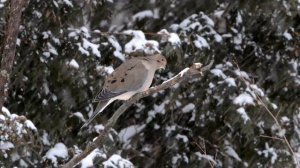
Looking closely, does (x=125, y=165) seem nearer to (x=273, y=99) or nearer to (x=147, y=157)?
(x=147, y=157)

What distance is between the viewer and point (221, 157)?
6.45 meters

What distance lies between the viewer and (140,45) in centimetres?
528

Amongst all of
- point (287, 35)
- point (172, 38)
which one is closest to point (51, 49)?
point (172, 38)

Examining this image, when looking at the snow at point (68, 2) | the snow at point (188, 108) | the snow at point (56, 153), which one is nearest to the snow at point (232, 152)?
the snow at point (188, 108)

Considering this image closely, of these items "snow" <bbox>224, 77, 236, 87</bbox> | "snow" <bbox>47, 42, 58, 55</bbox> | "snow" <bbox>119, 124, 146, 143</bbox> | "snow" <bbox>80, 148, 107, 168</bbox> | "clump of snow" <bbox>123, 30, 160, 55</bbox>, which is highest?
"snow" <bbox>47, 42, 58, 55</bbox>

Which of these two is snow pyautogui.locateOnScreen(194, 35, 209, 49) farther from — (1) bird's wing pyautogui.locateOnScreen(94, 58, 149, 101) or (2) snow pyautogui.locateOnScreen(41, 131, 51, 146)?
(1) bird's wing pyautogui.locateOnScreen(94, 58, 149, 101)

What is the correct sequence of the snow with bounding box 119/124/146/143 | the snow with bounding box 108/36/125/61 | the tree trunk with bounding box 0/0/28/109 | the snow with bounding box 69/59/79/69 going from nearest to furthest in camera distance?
the tree trunk with bounding box 0/0/28/109 < the snow with bounding box 69/59/79/69 < the snow with bounding box 108/36/125/61 < the snow with bounding box 119/124/146/143

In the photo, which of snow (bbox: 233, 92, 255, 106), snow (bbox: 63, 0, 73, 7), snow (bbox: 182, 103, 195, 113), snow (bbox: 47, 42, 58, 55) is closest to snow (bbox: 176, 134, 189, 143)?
snow (bbox: 182, 103, 195, 113)

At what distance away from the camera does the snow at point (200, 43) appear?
5797mm

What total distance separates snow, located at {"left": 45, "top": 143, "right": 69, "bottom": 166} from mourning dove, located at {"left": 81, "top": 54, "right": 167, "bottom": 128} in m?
1.55

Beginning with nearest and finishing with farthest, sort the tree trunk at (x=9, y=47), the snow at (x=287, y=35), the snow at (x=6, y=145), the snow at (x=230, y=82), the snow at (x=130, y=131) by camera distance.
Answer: the tree trunk at (x=9, y=47), the snow at (x=6, y=145), the snow at (x=230, y=82), the snow at (x=287, y=35), the snow at (x=130, y=131)

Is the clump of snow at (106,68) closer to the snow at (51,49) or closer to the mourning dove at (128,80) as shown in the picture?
the snow at (51,49)

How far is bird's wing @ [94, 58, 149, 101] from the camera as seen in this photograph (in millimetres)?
3912

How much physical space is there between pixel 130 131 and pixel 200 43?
1263mm
